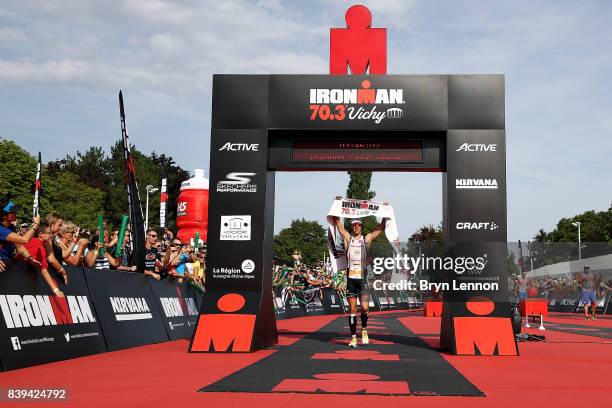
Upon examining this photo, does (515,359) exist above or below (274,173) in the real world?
below

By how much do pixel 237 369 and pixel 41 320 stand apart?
2.80 meters

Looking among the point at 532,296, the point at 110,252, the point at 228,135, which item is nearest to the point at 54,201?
the point at 532,296

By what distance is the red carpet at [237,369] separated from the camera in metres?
5.34

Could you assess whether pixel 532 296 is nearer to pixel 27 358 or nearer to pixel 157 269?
pixel 157 269

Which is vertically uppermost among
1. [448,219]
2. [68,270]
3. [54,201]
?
[54,201]

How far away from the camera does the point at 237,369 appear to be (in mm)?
7793

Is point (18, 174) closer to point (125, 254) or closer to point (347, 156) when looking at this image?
point (125, 254)

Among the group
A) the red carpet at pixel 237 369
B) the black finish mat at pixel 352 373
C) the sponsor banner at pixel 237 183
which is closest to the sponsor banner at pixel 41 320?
the red carpet at pixel 237 369

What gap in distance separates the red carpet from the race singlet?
2.20 meters

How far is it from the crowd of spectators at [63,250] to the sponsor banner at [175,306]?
0.23 metres

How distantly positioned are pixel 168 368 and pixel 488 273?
17.7 feet

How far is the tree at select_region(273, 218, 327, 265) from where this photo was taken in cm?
10181

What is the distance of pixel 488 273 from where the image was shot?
10.6m

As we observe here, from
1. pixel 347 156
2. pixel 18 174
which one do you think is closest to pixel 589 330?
pixel 347 156
